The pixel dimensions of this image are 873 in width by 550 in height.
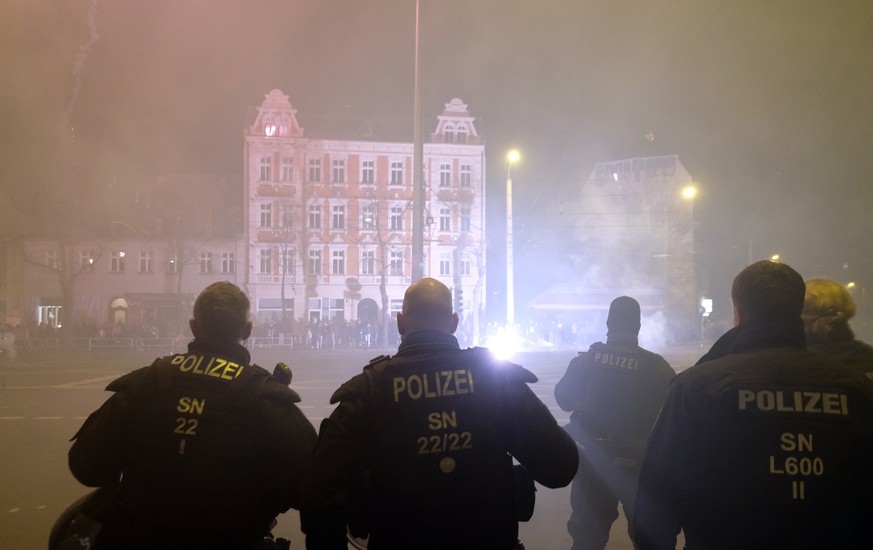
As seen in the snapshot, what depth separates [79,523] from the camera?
2781 millimetres

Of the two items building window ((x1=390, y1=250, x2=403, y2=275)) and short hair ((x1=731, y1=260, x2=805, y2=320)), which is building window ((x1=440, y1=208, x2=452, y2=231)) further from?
short hair ((x1=731, y1=260, x2=805, y2=320))

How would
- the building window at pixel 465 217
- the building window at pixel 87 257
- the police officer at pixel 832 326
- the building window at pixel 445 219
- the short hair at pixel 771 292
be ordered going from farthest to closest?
the building window at pixel 465 217 < the building window at pixel 445 219 < the building window at pixel 87 257 < the police officer at pixel 832 326 < the short hair at pixel 771 292

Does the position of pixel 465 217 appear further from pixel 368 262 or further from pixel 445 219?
pixel 368 262

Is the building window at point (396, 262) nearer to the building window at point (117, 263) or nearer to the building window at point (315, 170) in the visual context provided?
the building window at point (315, 170)

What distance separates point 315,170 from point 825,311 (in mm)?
39192

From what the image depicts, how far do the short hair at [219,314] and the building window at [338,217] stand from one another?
3813cm

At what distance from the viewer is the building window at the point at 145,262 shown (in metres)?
40.6

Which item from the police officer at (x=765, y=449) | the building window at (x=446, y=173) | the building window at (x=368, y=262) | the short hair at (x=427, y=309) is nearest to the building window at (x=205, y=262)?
the building window at (x=368, y=262)

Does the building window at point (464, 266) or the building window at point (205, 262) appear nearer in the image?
the building window at point (205, 262)

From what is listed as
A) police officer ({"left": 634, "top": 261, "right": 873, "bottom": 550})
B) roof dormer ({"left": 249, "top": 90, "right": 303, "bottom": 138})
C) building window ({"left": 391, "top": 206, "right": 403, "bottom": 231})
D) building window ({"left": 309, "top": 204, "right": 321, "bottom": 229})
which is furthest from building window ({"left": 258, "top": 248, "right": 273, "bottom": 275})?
police officer ({"left": 634, "top": 261, "right": 873, "bottom": 550})

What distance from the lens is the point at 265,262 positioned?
40.2m

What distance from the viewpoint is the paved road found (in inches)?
236

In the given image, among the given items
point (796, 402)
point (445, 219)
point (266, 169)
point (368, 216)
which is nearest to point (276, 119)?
point (266, 169)

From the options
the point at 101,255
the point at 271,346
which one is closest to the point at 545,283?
the point at 271,346
